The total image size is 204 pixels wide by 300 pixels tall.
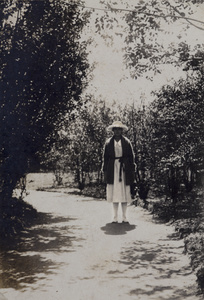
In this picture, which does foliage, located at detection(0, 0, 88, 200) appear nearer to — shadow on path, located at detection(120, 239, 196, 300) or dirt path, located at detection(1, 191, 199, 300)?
dirt path, located at detection(1, 191, 199, 300)

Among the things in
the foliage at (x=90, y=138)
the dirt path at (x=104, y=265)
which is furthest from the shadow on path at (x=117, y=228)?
the foliage at (x=90, y=138)

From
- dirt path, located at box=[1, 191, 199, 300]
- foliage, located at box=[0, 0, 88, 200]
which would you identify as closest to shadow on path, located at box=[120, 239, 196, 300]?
dirt path, located at box=[1, 191, 199, 300]

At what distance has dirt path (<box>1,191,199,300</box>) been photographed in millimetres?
4184

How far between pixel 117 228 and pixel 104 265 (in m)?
2.32

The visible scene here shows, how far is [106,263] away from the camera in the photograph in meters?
5.27

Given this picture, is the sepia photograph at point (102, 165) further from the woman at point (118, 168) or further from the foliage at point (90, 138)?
the foliage at point (90, 138)

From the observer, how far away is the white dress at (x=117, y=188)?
24.8 feet

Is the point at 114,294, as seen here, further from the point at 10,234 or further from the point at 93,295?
the point at 10,234

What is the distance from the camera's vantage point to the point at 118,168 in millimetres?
7629

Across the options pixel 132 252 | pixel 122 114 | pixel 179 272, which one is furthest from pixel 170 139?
pixel 179 272

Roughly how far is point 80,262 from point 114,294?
4.45 feet

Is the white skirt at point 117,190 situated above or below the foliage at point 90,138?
below

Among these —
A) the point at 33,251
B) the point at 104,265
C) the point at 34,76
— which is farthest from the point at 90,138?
the point at 104,265

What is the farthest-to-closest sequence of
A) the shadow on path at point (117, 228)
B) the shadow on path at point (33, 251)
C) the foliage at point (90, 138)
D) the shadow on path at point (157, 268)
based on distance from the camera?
the foliage at point (90, 138) → the shadow on path at point (117, 228) → the shadow on path at point (33, 251) → the shadow on path at point (157, 268)
